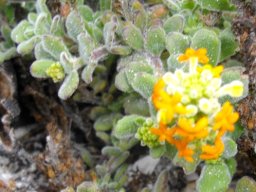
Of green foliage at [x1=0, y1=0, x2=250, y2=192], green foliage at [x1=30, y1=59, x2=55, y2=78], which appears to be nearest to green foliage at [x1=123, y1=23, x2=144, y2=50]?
green foliage at [x1=0, y1=0, x2=250, y2=192]

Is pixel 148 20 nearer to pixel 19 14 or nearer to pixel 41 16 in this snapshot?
pixel 41 16

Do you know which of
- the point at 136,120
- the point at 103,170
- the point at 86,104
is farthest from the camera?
the point at 86,104

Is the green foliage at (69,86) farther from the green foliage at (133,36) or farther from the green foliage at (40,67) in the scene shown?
the green foliage at (133,36)

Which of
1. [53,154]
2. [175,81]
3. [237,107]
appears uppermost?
[175,81]

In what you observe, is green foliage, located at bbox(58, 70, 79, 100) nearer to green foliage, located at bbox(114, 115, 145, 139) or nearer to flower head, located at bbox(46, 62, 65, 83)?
flower head, located at bbox(46, 62, 65, 83)

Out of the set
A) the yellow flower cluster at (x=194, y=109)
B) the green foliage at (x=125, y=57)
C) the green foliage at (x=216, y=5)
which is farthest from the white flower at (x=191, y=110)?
the green foliage at (x=216, y=5)

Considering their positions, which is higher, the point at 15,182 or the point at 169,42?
the point at 169,42

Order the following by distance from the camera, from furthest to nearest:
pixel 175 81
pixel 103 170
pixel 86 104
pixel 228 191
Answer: pixel 86 104, pixel 103 170, pixel 228 191, pixel 175 81

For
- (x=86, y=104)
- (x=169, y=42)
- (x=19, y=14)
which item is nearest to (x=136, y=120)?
(x=169, y=42)

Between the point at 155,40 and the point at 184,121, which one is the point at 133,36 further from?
the point at 184,121
